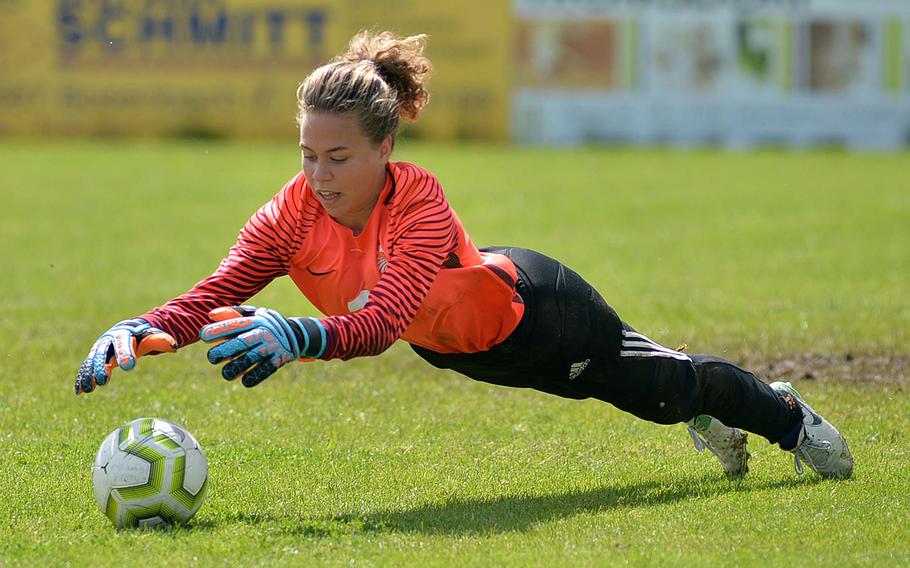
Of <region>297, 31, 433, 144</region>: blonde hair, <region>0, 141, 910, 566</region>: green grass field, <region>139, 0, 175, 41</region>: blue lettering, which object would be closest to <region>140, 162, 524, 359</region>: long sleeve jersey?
<region>297, 31, 433, 144</region>: blonde hair

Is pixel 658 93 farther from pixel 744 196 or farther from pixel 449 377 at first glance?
pixel 449 377

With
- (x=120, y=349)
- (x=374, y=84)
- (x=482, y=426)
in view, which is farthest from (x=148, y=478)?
(x=482, y=426)

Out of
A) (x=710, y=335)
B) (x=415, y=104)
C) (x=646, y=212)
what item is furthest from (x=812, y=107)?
(x=415, y=104)

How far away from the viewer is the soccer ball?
4.84m

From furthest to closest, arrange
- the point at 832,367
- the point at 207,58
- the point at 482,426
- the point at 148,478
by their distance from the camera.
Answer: the point at 207,58
the point at 832,367
the point at 482,426
the point at 148,478

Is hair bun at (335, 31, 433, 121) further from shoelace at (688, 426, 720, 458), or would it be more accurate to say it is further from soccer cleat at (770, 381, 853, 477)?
soccer cleat at (770, 381, 853, 477)

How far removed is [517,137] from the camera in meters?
28.1

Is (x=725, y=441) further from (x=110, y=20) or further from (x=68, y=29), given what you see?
(x=68, y=29)

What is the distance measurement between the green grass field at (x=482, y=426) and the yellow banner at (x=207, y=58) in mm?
12103

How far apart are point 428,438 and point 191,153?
20.4 metres

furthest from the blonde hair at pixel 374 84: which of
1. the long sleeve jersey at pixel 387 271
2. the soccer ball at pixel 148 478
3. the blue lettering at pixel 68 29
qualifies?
the blue lettering at pixel 68 29

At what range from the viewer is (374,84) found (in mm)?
4934

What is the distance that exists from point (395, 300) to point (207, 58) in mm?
23750

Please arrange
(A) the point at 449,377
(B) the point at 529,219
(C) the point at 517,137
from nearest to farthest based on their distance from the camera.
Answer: (A) the point at 449,377 → (B) the point at 529,219 → (C) the point at 517,137
